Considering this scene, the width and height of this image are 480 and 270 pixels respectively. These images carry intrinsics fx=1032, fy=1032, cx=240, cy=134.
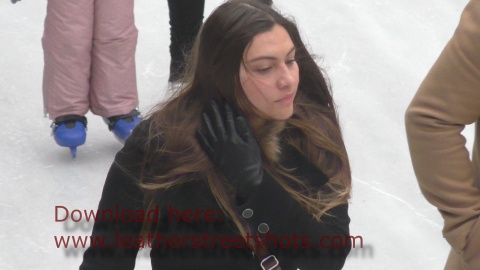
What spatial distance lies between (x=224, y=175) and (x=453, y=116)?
485mm

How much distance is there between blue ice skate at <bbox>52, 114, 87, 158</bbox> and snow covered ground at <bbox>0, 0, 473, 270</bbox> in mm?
139

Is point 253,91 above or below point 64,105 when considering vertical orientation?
above

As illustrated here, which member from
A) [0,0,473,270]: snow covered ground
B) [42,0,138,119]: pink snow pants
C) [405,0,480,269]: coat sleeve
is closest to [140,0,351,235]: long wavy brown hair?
[405,0,480,269]: coat sleeve

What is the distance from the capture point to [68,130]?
3.82m

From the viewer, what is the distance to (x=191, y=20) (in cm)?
411

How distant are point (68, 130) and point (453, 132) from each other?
2099 mm

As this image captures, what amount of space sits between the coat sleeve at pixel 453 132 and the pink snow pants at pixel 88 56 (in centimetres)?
197

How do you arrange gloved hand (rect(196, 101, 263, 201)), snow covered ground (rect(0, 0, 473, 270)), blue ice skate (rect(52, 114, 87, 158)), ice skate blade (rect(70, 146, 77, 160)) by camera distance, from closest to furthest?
gloved hand (rect(196, 101, 263, 201))
snow covered ground (rect(0, 0, 473, 270))
blue ice skate (rect(52, 114, 87, 158))
ice skate blade (rect(70, 146, 77, 160))

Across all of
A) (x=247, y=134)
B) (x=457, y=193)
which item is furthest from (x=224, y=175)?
(x=457, y=193)

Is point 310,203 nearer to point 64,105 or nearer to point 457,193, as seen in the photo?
point 457,193

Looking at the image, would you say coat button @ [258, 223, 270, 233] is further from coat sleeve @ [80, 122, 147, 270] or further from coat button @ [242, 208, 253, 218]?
coat sleeve @ [80, 122, 147, 270]

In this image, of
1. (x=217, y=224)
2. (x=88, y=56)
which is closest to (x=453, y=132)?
(x=217, y=224)

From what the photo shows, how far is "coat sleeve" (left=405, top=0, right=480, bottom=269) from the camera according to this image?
1920 mm

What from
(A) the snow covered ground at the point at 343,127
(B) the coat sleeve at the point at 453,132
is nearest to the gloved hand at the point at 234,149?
(B) the coat sleeve at the point at 453,132
